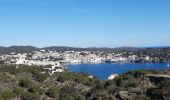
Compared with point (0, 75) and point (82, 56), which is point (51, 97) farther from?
point (82, 56)

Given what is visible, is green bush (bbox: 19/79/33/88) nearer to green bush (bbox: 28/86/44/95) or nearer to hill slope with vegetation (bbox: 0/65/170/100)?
hill slope with vegetation (bbox: 0/65/170/100)

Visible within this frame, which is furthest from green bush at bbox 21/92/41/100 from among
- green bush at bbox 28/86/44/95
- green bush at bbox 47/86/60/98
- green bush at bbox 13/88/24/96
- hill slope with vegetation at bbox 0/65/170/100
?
green bush at bbox 47/86/60/98

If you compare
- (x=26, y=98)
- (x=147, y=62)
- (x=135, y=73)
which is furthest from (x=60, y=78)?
(x=147, y=62)

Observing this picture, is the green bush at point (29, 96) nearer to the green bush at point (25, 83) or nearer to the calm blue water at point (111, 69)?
the green bush at point (25, 83)

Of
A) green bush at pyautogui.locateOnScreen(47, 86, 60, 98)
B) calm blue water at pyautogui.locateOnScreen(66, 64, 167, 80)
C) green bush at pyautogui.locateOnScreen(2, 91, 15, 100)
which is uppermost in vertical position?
green bush at pyautogui.locateOnScreen(2, 91, 15, 100)

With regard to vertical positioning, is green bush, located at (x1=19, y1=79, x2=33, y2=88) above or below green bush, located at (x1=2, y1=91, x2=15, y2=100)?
above

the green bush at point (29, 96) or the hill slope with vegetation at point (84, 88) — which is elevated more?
the hill slope with vegetation at point (84, 88)

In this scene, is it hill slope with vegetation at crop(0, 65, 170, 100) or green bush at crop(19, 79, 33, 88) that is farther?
green bush at crop(19, 79, 33, 88)

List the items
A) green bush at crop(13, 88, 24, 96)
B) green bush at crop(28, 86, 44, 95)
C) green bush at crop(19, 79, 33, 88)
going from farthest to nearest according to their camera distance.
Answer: green bush at crop(19, 79, 33, 88) < green bush at crop(28, 86, 44, 95) < green bush at crop(13, 88, 24, 96)

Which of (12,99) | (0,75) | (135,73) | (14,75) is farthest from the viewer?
(14,75)

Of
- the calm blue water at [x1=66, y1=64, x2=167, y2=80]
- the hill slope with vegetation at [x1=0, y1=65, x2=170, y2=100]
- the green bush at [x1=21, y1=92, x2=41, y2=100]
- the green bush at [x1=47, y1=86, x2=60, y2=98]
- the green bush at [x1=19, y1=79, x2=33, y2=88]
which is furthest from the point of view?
the calm blue water at [x1=66, y1=64, x2=167, y2=80]

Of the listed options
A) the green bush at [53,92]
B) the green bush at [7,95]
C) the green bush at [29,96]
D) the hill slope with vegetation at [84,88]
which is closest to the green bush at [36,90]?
the hill slope with vegetation at [84,88]
